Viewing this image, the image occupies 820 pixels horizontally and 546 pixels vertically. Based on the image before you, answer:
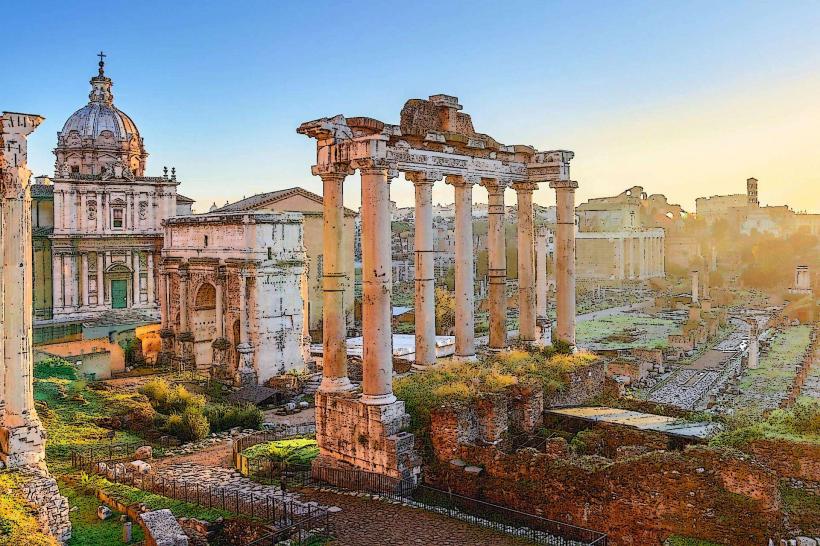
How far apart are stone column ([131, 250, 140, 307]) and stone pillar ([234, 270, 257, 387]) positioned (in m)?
13.0

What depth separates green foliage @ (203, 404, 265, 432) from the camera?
72.8 feet

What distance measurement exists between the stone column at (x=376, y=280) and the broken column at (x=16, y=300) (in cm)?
622

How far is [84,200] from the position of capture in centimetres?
3878

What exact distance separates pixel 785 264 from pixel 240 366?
253 feet

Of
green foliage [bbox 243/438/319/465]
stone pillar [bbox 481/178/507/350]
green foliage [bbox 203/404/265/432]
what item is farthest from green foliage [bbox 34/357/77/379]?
stone pillar [bbox 481/178/507/350]

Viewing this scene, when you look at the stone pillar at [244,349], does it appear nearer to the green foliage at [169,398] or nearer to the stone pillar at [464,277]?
the green foliage at [169,398]

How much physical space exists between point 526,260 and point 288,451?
25.1ft

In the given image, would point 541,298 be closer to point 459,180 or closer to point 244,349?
point 244,349

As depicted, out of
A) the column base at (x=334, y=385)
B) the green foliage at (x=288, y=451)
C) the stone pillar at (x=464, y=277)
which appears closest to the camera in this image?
the column base at (x=334, y=385)

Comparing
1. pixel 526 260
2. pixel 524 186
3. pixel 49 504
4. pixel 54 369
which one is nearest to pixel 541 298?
pixel 526 260

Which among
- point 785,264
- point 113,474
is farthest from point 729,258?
point 113,474

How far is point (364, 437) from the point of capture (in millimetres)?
13641

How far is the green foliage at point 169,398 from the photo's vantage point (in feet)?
79.0

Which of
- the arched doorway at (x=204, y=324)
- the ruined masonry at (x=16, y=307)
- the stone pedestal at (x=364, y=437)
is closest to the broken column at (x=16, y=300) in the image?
the ruined masonry at (x=16, y=307)
